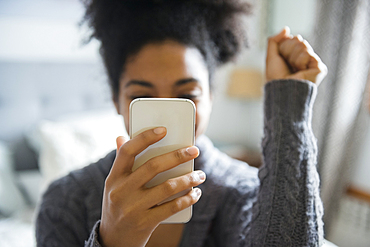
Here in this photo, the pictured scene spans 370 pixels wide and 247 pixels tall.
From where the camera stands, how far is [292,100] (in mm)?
504

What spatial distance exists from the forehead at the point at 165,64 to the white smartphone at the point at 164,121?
0.16 metres

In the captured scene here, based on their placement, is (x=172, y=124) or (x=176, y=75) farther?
(x=176, y=75)

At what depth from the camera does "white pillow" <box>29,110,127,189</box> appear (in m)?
1.28

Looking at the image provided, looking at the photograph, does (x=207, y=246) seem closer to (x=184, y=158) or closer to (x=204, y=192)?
(x=204, y=192)

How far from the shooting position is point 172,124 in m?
0.38

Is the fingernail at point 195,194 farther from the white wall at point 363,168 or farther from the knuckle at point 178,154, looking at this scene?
the white wall at point 363,168

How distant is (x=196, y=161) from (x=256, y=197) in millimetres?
175

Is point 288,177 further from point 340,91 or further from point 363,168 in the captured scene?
point 363,168

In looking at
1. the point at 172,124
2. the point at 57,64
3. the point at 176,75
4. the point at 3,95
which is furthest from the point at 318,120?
the point at 3,95

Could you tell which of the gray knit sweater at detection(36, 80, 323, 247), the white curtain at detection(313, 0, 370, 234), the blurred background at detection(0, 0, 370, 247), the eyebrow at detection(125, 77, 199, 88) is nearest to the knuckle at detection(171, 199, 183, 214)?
the gray knit sweater at detection(36, 80, 323, 247)

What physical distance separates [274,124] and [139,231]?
31cm

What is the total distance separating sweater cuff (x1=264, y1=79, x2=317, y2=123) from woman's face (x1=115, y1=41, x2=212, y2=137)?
0.14 metres

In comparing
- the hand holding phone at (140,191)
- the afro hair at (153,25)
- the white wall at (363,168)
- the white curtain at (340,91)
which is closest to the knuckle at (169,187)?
the hand holding phone at (140,191)

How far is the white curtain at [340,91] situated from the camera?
52.2 inches
